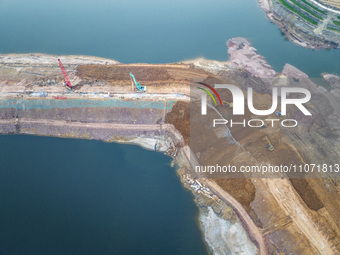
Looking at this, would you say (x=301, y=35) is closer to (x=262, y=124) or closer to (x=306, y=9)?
(x=306, y=9)

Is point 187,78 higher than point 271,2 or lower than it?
lower

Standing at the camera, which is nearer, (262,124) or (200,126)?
(262,124)

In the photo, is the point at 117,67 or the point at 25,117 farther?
the point at 117,67

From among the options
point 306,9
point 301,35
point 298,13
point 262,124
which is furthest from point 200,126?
point 306,9

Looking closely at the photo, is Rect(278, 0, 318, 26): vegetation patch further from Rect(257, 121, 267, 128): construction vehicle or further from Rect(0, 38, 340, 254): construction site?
Rect(257, 121, 267, 128): construction vehicle

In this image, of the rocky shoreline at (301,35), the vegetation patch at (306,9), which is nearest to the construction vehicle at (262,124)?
the rocky shoreline at (301,35)

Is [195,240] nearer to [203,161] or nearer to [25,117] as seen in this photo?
[203,161]

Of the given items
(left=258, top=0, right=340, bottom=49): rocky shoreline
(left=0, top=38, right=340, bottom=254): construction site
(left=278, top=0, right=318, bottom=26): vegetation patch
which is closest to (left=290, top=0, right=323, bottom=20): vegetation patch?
(left=278, top=0, right=318, bottom=26): vegetation patch

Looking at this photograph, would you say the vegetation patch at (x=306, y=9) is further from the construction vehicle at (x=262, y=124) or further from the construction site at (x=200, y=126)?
the construction vehicle at (x=262, y=124)

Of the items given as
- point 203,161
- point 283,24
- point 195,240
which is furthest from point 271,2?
point 195,240
